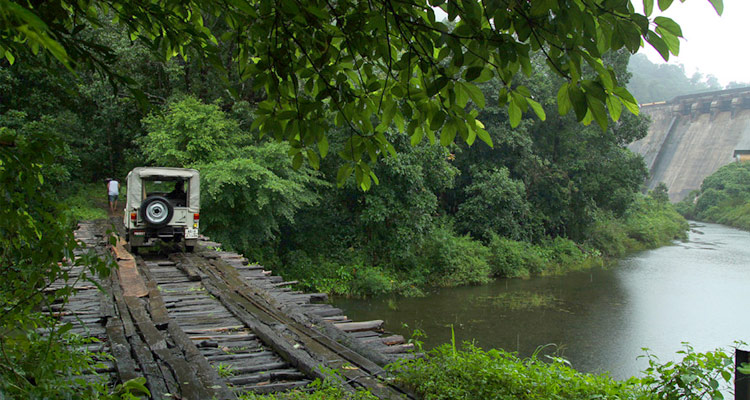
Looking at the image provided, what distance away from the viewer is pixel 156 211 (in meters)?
9.39

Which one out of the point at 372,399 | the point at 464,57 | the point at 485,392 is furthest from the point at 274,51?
the point at 485,392

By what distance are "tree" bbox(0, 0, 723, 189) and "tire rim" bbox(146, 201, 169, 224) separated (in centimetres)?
687

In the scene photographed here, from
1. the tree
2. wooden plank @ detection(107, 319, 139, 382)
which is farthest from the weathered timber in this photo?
the tree

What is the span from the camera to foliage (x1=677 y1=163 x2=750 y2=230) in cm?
3631

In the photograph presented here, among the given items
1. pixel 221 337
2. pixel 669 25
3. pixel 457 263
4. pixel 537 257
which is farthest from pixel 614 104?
pixel 537 257

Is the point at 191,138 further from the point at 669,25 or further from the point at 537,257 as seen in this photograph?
the point at 669,25

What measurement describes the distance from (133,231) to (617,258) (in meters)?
19.3

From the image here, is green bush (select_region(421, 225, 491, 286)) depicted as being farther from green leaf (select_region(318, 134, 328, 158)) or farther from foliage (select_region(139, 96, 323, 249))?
green leaf (select_region(318, 134, 328, 158))

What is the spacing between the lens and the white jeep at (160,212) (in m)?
9.33

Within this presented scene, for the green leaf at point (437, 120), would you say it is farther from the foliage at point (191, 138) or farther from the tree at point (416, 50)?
the foliage at point (191, 138)

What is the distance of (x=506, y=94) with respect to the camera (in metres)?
2.21

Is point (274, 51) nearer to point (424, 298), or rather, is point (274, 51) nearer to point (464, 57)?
point (464, 57)

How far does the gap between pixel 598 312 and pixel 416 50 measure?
13271 mm

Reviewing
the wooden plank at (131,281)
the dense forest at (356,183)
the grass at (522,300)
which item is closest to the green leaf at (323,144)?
the wooden plank at (131,281)
